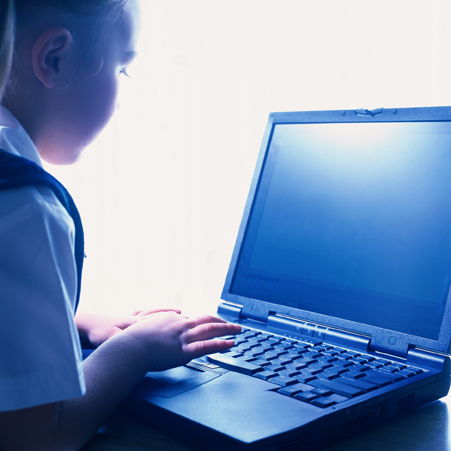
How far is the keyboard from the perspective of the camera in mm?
506

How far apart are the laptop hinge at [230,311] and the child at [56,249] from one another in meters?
0.21

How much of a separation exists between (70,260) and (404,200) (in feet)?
1.73

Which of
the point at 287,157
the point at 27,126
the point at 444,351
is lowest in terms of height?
the point at 444,351

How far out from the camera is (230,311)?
2.86 feet

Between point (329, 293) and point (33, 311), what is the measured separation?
507mm

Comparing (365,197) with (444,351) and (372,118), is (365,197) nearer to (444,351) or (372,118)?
(372,118)

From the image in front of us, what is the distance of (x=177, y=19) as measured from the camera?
1345 millimetres

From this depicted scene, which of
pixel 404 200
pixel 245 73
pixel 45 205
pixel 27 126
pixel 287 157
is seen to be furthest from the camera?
pixel 245 73

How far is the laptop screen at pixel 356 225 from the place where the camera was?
2.33ft

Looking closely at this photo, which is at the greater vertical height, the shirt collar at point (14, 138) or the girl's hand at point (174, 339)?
the shirt collar at point (14, 138)

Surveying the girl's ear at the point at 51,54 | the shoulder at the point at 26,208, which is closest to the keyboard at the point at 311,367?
the shoulder at the point at 26,208

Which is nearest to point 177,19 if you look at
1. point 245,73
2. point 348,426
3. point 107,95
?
point 245,73

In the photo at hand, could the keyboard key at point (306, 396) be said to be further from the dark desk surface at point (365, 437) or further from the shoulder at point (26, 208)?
the shoulder at point (26, 208)

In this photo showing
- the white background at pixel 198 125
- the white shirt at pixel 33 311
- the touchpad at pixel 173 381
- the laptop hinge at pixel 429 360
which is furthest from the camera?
the white background at pixel 198 125
